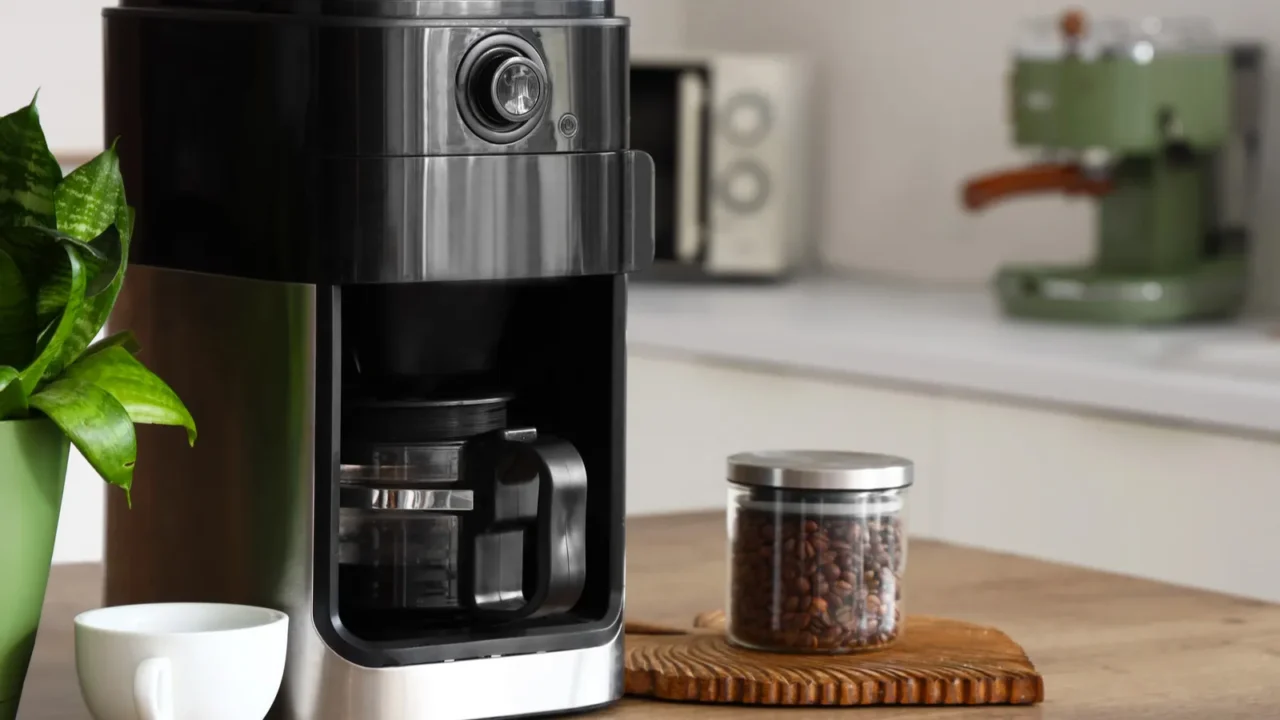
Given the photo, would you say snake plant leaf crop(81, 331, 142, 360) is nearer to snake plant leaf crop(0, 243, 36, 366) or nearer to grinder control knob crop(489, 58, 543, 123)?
snake plant leaf crop(0, 243, 36, 366)

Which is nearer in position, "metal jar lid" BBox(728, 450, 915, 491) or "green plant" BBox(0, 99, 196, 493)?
"green plant" BBox(0, 99, 196, 493)

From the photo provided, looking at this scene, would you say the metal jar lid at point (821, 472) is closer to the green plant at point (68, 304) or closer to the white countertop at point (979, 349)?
the green plant at point (68, 304)

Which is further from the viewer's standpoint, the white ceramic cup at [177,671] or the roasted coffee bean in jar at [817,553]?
the roasted coffee bean in jar at [817,553]

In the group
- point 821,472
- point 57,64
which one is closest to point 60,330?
point 821,472

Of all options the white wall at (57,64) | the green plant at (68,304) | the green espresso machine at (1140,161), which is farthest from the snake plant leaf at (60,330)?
the green espresso machine at (1140,161)

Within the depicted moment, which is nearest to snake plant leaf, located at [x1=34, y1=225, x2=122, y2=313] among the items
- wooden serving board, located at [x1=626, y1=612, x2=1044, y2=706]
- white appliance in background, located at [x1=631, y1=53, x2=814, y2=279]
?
wooden serving board, located at [x1=626, y1=612, x2=1044, y2=706]

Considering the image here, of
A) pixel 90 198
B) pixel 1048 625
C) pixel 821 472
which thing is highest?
pixel 90 198

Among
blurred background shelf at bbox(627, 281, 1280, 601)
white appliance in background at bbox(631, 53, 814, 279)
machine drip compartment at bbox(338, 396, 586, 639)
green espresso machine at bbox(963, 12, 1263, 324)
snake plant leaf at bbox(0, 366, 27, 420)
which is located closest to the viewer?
snake plant leaf at bbox(0, 366, 27, 420)

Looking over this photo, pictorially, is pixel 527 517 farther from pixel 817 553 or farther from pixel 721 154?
pixel 721 154

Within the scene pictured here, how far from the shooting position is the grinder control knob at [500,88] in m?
0.84

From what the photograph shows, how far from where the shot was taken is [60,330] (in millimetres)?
758

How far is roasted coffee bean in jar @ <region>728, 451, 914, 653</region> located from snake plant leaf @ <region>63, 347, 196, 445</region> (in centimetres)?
28

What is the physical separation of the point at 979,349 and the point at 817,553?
50.0 inches

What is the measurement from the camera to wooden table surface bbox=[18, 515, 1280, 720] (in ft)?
2.93
